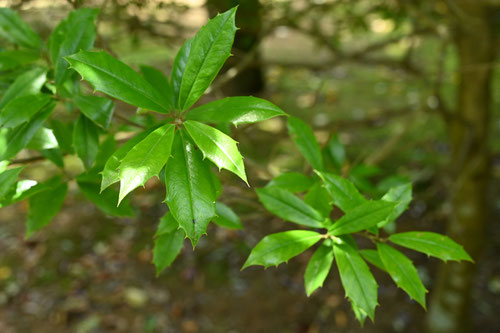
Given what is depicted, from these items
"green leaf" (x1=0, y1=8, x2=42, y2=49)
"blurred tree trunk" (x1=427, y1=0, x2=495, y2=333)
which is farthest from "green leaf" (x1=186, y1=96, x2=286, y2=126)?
"blurred tree trunk" (x1=427, y1=0, x2=495, y2=333)

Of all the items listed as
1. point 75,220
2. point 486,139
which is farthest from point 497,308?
point 75,220

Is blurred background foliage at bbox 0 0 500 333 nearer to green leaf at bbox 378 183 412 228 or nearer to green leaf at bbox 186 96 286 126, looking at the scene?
green leaf at bbox 378 183 412 228

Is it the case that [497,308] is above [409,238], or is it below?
below

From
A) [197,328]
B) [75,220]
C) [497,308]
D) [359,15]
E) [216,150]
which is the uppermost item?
[216,150]

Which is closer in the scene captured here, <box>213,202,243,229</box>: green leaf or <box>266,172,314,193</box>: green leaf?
<box>213,202,243,229</box>: green leaf

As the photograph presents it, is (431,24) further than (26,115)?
Yes

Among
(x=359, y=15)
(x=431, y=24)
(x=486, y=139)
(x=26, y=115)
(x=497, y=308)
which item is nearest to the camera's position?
(x=26, y=115)

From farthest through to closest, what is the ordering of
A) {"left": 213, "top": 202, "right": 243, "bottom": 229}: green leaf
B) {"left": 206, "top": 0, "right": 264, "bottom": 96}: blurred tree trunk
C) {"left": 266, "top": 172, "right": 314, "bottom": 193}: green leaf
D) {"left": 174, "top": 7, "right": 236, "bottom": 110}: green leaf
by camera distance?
{"left": 206, "top": 0, "right": 264, "bottom": 96}: blurred tree trunk < {"left": 266, "top": 172, "right": 314, "bottom": 193}: green leaf < {"left": 213, "top": 202, "right": 243, "bottom": 229}: green leaf < {"left": 174, "top": 7, "right": 236, "bottom": 110}: green leaf

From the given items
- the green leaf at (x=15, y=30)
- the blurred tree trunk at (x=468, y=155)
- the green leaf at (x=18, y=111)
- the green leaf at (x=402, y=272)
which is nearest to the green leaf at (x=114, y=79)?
the green leaf at (x=18, y=111)

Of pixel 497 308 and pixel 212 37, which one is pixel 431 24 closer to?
pixel 212 37
